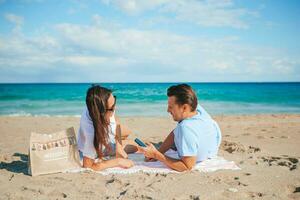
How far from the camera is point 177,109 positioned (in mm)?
4297

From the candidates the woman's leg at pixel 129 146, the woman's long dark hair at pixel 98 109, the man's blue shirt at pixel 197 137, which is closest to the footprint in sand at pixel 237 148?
the man's blue shirt at pixel 197 137

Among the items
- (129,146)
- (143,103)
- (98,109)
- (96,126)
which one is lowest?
(143,103)

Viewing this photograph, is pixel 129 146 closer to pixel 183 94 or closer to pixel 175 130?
pixel 175 130

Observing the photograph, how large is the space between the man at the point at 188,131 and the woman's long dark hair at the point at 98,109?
0.60 m

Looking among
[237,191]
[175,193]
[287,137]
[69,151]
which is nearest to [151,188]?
[175,193]

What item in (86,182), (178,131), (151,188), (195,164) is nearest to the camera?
(151,188)

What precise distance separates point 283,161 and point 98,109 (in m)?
2.90

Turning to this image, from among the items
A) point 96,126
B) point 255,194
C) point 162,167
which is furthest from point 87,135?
point 255,194

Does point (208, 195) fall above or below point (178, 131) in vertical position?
below

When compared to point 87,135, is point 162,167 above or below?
below

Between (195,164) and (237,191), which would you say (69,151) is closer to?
(195,164)

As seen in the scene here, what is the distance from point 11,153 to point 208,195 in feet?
12.2

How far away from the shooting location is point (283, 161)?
16.3ft

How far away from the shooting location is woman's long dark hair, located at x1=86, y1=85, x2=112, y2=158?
14.0ft
